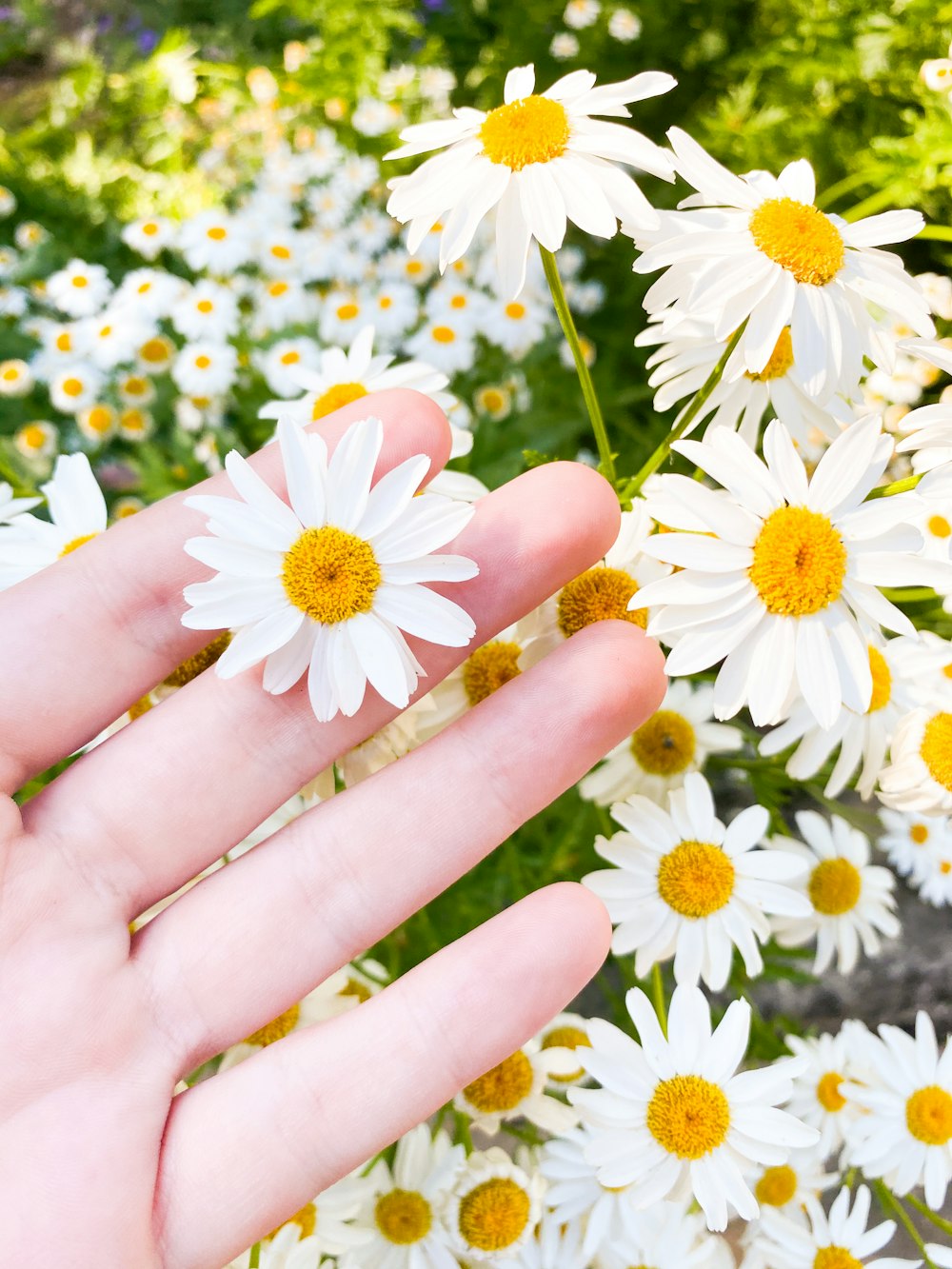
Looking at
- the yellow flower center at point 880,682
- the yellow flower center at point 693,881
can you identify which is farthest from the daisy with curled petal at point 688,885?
the yellow flower center at point 880,682

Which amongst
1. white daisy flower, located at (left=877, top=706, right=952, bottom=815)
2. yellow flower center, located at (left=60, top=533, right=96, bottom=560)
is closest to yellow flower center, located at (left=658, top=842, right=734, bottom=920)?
white daisy flower, located at (left=877, top=706, right=952, bottom=815)

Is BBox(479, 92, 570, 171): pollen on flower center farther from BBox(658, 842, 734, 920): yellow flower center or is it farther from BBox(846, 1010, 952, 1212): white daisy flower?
BBox(846, 1010, 952, 1212): white daisy flower

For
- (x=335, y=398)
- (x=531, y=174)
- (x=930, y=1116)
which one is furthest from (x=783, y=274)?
(x=930, y=1116)

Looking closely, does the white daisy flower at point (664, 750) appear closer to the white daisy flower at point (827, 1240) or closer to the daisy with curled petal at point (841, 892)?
the daisy with curled petal at point (841, 892)

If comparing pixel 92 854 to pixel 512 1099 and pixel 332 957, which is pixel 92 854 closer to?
pixel 332 957

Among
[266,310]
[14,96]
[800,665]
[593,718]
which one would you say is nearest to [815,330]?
[800,665]

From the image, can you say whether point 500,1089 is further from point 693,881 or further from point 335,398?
point 335,398
